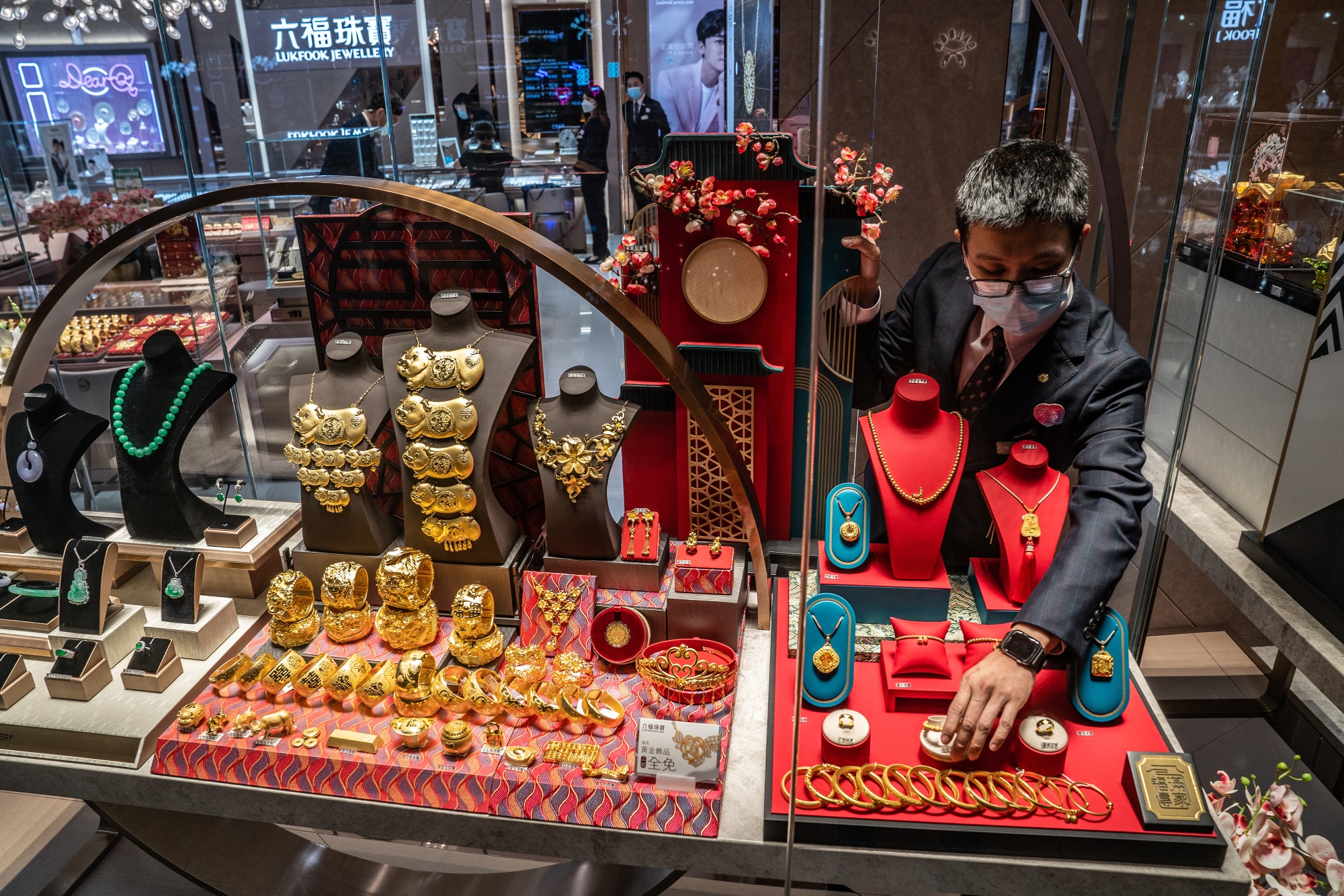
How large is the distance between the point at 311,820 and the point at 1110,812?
5.27ft

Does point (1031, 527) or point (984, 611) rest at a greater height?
point (1031, 527)

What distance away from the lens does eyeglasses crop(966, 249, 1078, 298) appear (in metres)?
1.63

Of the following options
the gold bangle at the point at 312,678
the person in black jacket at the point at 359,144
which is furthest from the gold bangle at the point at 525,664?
the person in black jacket at the point at 359,144

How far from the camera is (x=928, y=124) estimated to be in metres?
2.31

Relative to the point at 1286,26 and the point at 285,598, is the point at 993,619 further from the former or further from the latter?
the point at 1286,26

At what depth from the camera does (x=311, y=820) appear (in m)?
1.83

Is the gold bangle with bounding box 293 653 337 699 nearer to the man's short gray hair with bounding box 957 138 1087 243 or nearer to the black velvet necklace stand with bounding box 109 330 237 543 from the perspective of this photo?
the black velvet necklace stand with bounding box 109 330 237 543

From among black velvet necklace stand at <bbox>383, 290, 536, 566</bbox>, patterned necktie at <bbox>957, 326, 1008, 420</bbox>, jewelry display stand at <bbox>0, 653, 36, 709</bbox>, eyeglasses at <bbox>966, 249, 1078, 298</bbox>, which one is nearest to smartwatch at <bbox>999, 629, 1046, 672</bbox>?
patterned necktie at <bbox>957, 326, 1008, 420</bbox>

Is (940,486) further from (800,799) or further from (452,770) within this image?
(452,770)

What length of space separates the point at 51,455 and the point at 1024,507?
98.7 inches

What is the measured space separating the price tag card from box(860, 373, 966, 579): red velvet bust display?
0.57 m

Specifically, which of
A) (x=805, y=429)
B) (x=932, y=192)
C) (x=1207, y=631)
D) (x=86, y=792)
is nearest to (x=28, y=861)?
(x=86, y=792)

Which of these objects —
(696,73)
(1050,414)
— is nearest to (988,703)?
(1050,414)

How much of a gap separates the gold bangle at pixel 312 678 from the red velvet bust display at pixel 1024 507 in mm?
1550
